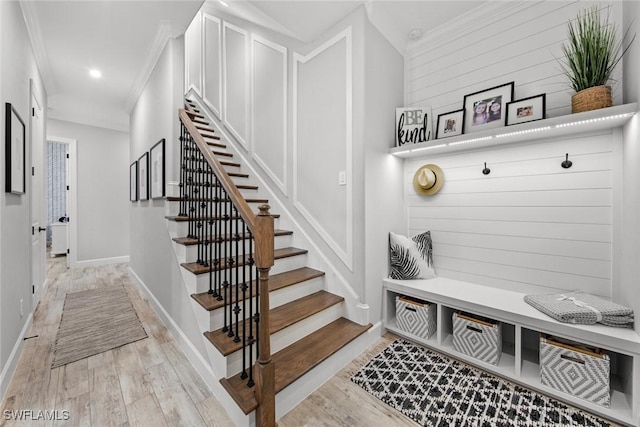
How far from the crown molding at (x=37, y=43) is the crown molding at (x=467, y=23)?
3345 millimetres

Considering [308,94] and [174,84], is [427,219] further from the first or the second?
[174,84]

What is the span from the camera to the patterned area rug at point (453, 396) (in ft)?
4.79

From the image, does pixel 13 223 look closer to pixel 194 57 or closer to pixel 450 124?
pixel 450 124

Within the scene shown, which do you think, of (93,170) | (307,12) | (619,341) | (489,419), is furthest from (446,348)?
(93,170)

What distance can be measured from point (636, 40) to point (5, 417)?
13.4 feet

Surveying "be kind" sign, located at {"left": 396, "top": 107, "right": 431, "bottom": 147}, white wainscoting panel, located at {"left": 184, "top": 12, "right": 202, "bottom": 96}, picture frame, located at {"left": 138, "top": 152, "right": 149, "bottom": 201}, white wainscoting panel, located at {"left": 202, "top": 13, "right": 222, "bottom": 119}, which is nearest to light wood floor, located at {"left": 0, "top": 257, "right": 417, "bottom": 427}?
picture frame, located at {"left": 138, "top": 152, "right": 149, "bottom": 201}

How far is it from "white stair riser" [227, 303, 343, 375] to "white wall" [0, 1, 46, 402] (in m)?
1.46

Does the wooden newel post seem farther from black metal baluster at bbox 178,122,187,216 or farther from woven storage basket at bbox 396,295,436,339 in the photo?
black metal baluster at bbox 178,122,187,216

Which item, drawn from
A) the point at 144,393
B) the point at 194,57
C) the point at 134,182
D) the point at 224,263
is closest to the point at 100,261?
the point at 134,182

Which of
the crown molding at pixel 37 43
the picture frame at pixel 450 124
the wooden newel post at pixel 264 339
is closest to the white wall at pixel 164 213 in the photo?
the wooden newel post at pixel 264 339

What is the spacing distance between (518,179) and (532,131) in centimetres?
40

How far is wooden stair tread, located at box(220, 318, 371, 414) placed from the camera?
4.66 ft

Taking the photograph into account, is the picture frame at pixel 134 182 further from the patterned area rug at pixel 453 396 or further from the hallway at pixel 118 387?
the patterned area rug at pixel 453 396

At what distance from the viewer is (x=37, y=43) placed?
2736 mm
